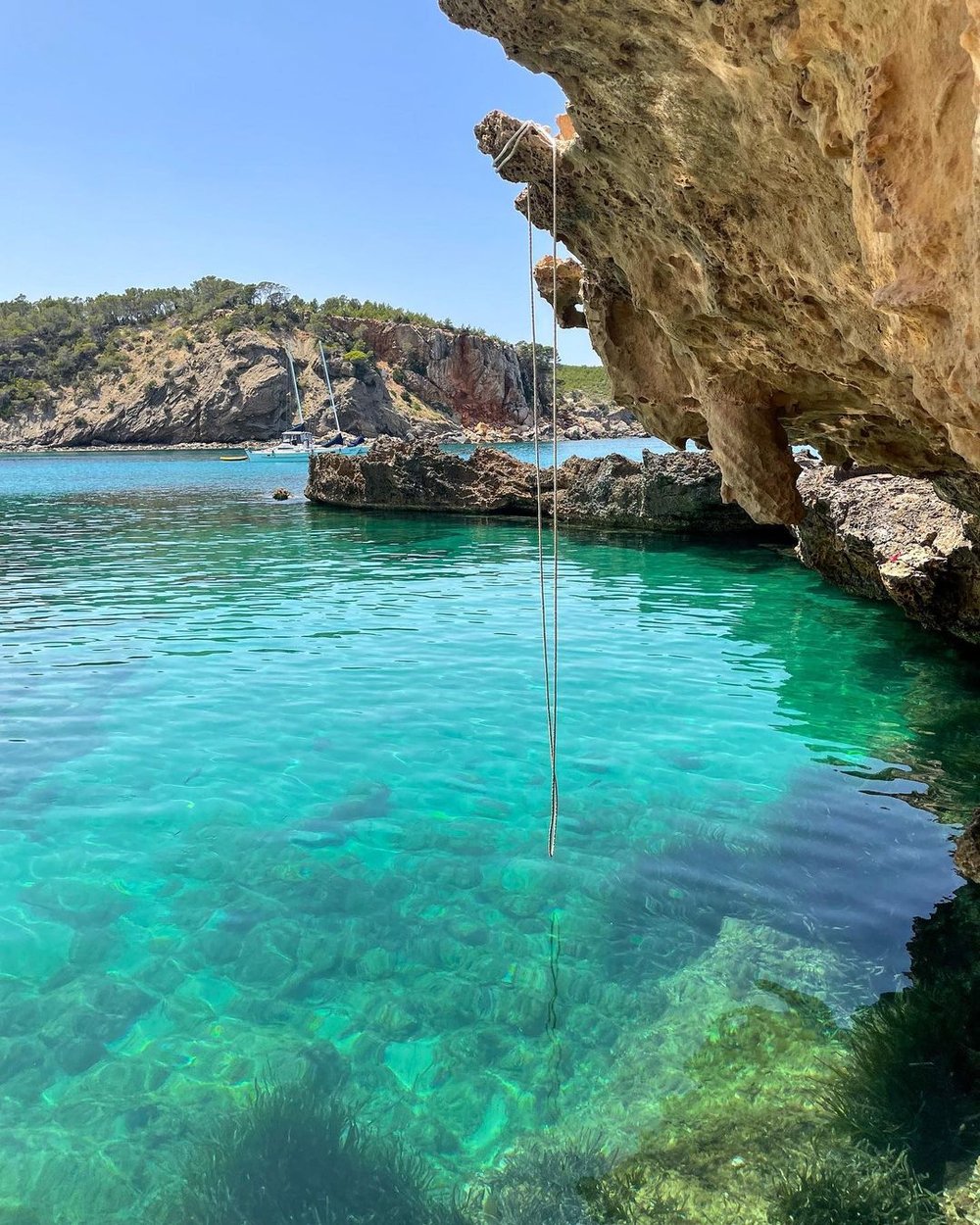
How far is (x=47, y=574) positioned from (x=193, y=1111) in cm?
1725

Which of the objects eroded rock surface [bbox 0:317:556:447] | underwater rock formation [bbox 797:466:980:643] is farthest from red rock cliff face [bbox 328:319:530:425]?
underwater rock formation [bbox 797:466:980:643]

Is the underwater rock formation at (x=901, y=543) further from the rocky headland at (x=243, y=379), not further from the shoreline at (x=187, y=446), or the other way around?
the rocky headland at (x=243, y=379)

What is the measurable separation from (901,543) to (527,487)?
17600 millimetres

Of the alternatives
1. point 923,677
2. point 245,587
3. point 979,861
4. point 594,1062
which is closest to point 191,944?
point 594,1062

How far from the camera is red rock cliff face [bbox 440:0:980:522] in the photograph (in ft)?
10.1

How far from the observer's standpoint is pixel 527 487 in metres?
29.2

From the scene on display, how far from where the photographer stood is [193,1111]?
4.11 metres

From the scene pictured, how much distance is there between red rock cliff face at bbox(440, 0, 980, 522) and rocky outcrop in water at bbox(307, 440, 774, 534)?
16316 millimetres

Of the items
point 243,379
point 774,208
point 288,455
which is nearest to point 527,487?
point 774,208

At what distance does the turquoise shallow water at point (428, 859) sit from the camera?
4340 millimetres

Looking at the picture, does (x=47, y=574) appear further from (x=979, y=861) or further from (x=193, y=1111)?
(x=979, y=861)

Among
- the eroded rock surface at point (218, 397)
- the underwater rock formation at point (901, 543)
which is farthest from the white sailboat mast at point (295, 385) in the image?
the underwater rock formation at point (901, 543)

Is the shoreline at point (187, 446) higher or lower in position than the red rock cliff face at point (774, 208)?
higher

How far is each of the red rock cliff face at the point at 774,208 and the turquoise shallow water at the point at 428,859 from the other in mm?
2817
